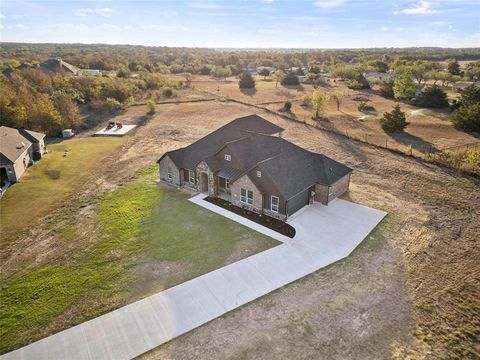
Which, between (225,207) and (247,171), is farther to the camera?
(225,207)

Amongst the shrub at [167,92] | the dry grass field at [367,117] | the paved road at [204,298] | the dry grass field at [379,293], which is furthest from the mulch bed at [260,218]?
the shrub at [167,92]

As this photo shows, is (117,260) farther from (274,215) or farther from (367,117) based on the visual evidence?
(367,117)

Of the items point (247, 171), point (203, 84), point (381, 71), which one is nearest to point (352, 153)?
point (247, 171)

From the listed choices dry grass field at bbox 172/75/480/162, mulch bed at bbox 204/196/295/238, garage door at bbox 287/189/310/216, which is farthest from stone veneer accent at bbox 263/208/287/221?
dry grass field at bbox 172/75/480/162

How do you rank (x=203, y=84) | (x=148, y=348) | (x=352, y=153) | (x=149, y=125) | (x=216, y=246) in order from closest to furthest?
(x=148, y=348) < (x=216, y=246) < (x=352, y=153) < (x=149, y=125) < (x=203, y=84)

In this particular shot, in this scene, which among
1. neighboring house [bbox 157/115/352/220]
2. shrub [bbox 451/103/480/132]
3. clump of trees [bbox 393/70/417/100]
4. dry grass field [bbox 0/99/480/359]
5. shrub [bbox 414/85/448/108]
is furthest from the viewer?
clump of trees [bbox 393/70/417/100]

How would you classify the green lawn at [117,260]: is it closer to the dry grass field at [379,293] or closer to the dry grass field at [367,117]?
the dry grass field at [379,293]

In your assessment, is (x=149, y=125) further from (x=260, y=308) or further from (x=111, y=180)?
(x=260, y=308)

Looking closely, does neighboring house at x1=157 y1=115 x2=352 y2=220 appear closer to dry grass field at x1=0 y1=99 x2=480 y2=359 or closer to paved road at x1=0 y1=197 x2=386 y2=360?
paved road at x1=0 y1=197 x2=386 y2=360
